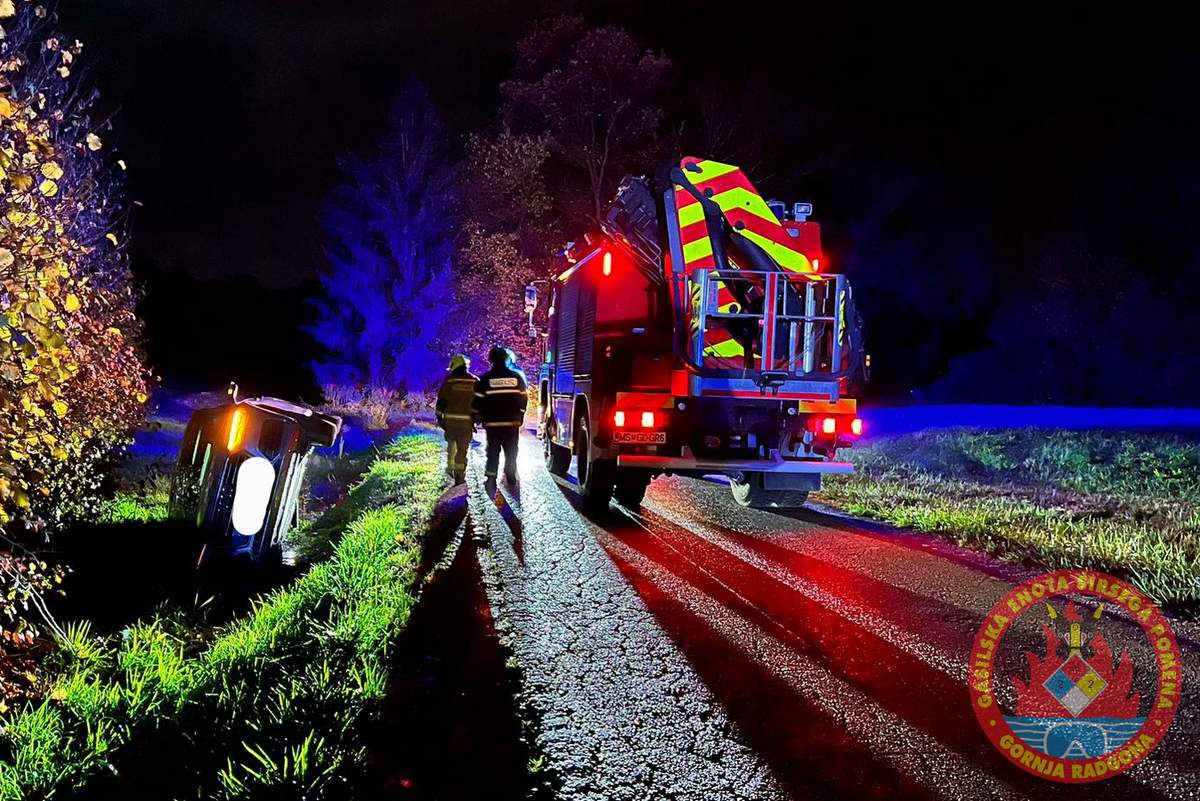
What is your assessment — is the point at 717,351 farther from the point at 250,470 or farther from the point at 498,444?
the point at 250,470

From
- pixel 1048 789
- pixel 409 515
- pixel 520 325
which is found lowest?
pixel 1048 789

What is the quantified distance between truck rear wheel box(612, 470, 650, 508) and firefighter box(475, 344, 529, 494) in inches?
66.8

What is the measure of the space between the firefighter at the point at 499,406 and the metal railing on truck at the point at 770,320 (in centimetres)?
298

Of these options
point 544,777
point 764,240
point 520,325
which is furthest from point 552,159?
point 544,777

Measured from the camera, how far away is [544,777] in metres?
2.99

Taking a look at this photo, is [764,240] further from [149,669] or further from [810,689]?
[149,669]

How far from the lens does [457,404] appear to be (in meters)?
10.4

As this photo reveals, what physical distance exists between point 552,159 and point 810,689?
76.6 ft

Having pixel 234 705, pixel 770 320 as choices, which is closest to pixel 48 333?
pixel 234 705

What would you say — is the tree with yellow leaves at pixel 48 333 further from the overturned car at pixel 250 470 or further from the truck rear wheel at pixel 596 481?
the truck rear wheel at pixel 596 481

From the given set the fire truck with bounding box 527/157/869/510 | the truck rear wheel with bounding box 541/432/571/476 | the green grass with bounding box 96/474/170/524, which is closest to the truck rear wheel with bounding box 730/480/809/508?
the fire truck with bounding box 527/157/869/510

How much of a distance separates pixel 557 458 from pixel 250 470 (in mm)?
5454

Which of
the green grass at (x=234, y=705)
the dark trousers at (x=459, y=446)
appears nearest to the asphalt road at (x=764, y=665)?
the green grass at (x=234, y=705)

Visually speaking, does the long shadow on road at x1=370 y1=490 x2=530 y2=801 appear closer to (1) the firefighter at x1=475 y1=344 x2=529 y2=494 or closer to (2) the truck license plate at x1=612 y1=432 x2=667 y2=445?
(2) the truck license plate at x1=612 y1=432 x2=667 y2=445
